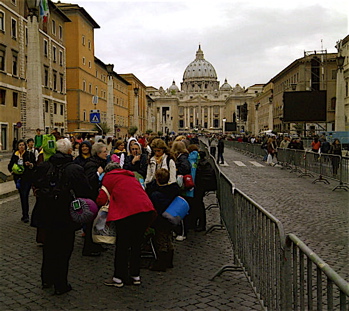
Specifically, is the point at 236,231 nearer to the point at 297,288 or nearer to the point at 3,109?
the point at 297,288

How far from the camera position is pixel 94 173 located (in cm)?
654

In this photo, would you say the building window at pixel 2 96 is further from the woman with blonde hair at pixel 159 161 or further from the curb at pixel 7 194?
the woman with blonde hair at pixel 159 161

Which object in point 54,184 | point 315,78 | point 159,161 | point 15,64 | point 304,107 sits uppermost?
point 315,78

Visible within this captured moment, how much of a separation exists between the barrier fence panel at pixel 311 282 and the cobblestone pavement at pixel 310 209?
2.64 meters

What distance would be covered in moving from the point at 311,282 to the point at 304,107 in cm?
2451

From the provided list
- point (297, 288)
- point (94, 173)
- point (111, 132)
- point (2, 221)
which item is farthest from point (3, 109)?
point (297, 288)

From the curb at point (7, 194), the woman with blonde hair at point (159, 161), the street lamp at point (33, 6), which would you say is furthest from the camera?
the street lamp at point (33, 6)

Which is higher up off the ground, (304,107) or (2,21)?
(2,21)

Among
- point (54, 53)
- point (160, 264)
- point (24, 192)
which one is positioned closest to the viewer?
point (160, 264)

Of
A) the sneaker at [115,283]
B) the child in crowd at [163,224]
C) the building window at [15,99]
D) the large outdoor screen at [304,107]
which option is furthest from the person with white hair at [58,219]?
the building window at [15,99]

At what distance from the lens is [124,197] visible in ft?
17.3

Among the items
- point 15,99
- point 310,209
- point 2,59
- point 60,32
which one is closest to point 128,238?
point 310,209

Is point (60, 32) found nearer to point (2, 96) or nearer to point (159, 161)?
point (2, 96)

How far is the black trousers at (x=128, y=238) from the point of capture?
5270mm
